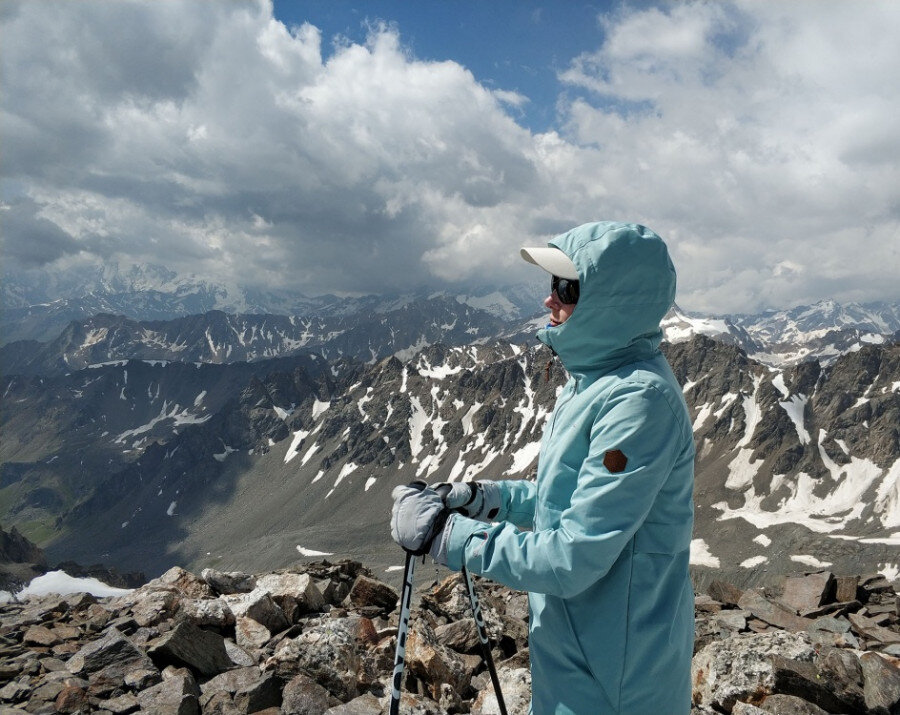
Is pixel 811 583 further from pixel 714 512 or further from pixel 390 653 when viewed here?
pixel 714 512

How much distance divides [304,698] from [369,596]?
486 centimetres

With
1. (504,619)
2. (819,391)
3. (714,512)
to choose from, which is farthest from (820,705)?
(819,391)

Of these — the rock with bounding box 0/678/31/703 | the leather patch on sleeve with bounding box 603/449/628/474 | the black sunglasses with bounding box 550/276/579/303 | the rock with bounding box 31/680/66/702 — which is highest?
the black sunglasses with bounding box 550/276/579/303

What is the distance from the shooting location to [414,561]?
15.9 ft

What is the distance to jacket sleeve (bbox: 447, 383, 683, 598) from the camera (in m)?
3.41

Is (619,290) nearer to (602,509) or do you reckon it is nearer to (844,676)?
(602,509)

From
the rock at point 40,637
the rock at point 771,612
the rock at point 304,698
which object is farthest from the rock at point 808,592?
the rock at point 40,637

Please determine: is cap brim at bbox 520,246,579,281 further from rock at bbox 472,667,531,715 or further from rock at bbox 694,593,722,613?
rock at bbox 694,593,722,613

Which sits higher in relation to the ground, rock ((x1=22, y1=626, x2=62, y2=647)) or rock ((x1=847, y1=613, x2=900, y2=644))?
rock ((x1=847, y1=613, x2=900, y2=644))

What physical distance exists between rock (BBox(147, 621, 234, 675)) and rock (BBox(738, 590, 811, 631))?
1174cm

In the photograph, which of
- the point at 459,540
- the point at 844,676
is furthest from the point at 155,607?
the point at 844,676

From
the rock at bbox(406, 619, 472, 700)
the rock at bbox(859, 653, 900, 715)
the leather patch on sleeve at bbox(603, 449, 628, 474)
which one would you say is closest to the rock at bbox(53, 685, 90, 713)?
the rock at bbox(406, 619, 472, 700)

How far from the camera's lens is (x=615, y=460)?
3480 mm

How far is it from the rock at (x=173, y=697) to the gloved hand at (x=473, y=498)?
220 inches
